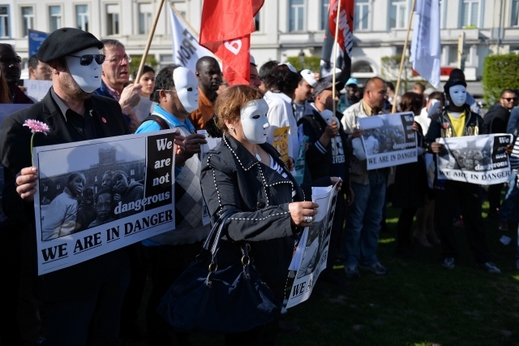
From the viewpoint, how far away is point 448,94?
6758mm

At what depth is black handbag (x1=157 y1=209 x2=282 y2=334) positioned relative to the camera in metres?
2.77

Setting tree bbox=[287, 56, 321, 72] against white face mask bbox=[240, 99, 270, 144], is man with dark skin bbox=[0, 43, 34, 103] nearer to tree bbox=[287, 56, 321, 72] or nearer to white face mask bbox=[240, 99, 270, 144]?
white face mask bbox=[240, 99, 270, 144]

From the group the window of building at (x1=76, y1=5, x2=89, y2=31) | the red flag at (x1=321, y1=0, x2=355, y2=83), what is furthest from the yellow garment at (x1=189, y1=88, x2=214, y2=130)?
the window of building at (x1=76, y1=5, x2=89, y2=31)

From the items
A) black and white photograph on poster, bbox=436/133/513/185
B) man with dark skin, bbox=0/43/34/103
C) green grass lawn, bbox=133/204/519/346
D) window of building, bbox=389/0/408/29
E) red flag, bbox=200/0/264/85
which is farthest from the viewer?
window of building, bbox=389/0/408/29

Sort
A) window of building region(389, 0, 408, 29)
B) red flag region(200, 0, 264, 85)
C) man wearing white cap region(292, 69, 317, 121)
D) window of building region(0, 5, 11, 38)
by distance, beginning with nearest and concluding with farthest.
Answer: red flag region(200, 0, 264, 85), man wearing white cap region(292, 69, 317, 121), window of building region(389, 0, 408, 29), window of building region(0, 5, 11, 38)

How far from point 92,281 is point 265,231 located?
955 millimetres

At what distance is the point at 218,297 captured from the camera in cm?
283

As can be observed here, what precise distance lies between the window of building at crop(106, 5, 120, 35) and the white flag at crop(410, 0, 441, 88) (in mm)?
40626

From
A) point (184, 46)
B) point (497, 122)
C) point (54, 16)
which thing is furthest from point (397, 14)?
point (184, 46)

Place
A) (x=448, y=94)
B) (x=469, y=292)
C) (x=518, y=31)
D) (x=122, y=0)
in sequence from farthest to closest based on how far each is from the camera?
(x=122, y=0)
(x=518, y=31)
(x=448, y=94)
(x=469, y=292)

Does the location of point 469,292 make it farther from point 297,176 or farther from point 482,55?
point 482,55

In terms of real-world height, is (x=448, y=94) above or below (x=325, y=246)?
above

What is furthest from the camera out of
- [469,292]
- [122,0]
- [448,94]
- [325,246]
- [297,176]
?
[122,0]

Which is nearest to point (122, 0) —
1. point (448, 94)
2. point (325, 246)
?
point (448, 94)
